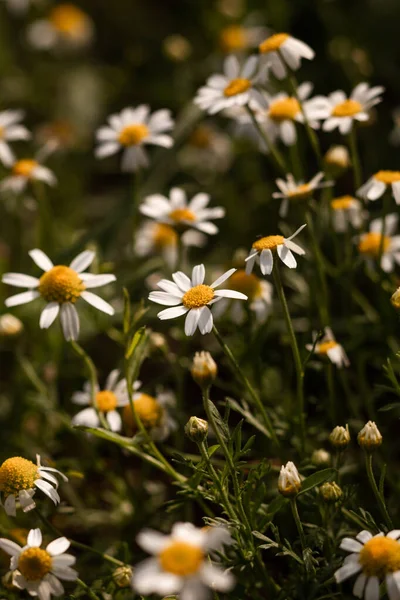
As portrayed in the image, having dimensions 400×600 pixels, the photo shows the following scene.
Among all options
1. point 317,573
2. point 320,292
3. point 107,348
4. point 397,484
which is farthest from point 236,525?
point 107,348

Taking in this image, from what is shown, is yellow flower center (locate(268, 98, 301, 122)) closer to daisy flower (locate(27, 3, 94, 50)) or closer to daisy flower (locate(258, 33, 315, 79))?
daisy flower (locate(258, 33, 315, 79))

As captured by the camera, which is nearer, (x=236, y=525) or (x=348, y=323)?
(x=236, y=525)

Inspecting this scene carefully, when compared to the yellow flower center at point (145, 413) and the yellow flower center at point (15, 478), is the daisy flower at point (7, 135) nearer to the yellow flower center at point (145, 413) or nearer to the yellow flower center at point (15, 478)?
the yellow flower center at point (145, 413)

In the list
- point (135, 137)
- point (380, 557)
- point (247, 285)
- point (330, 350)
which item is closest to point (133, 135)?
point (135, 137)

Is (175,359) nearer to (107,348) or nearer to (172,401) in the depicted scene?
(172,401)

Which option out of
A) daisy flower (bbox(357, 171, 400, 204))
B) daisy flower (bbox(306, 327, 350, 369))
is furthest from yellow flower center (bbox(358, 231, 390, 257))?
daisy flower (bbox(306, 327, 350, 369))
